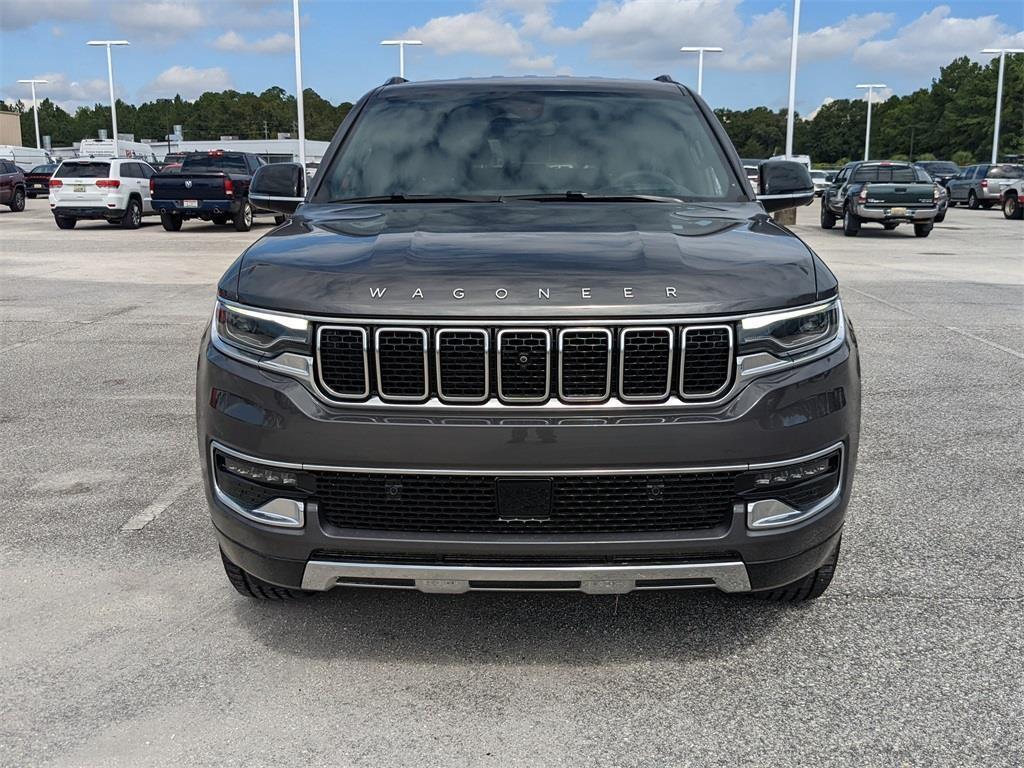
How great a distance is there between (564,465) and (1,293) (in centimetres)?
1237

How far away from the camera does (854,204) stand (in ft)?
80.0

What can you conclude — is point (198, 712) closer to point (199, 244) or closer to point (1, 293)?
point (1, 293)

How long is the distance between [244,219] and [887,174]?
614 inches

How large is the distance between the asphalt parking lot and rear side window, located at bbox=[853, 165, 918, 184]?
20913 mm

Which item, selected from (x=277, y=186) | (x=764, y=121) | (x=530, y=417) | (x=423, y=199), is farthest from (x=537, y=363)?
(x=764, y=121)

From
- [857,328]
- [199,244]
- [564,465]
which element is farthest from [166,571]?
Answer: [199,244]

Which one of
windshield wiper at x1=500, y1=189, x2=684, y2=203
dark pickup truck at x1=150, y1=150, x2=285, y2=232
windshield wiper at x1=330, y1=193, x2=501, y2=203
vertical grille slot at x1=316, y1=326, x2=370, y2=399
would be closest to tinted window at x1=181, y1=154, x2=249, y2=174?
dark pickup truck at x1=150, y1=150, x2=285, y2=232

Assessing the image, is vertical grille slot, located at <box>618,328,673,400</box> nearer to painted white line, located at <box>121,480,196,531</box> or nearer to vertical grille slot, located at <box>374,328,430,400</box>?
vertical grille slot, located at <box>374,328,430,400</box>

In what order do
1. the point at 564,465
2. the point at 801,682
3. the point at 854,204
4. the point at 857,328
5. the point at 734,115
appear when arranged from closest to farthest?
the point at 564,465 → the point at 801,682 → the point at 857,328 → the point at 854,204 → the point at 734,115

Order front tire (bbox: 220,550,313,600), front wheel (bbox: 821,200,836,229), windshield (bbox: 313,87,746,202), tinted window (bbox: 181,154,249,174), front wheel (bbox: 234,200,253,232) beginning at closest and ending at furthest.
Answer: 1. front tire (bbox: 220,550,313,600)
2. windshield (bbox: 313,87,746,202)
3. front wheel (bbox: 234,200,253,232)
4. tinted window (bbox: 181,154,249,174)
5. front wheel (bbox: 821,200,836,229)

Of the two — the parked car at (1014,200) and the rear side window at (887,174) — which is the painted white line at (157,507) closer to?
the rear side window at (887,174)

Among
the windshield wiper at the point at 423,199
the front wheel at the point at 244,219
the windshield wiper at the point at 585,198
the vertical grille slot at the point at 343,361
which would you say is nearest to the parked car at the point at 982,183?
the front wheel at the point at 244,219

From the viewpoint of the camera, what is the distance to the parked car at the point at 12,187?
3412cm

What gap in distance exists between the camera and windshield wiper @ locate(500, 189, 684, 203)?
13.6ft
